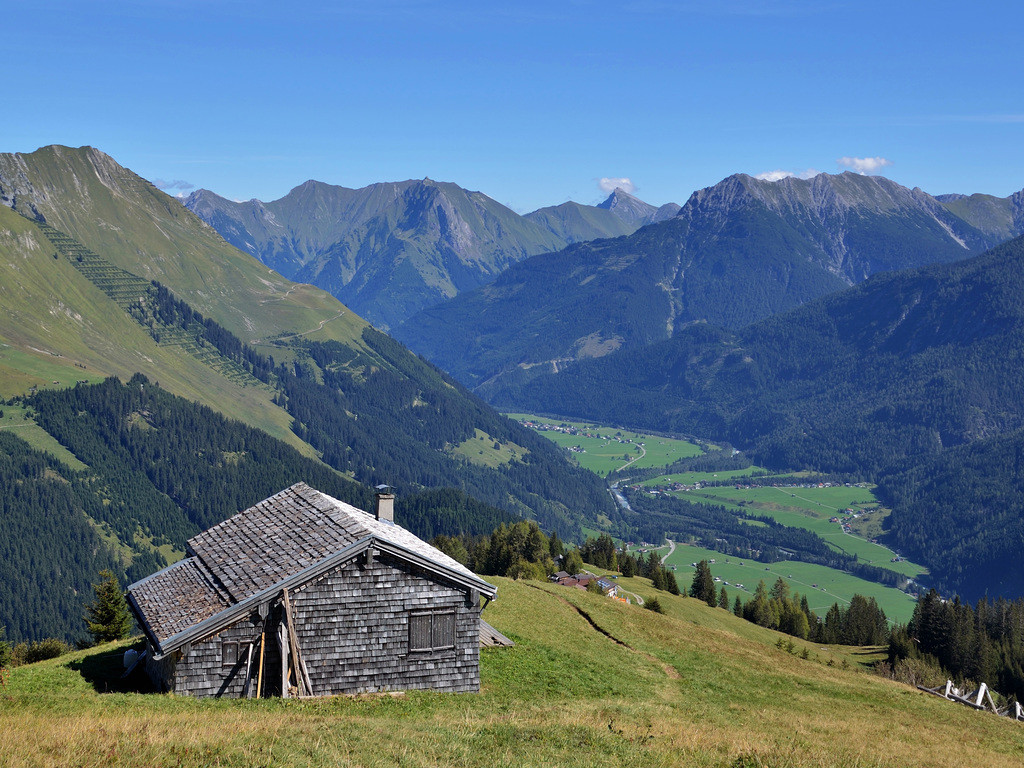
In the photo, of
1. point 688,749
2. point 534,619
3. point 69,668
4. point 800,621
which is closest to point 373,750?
point 688,749

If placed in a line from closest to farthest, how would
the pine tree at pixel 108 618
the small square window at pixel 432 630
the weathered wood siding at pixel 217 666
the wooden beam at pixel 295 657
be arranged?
the weathered wood siding at pixel 217 666
the wooden beam at pixel 295 657
the small square window at pixel 432 630
the pine tree at pixel 108 618

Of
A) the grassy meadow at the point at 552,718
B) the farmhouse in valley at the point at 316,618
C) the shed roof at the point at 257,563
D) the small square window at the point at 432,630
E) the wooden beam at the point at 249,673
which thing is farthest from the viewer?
the small square window at the point at 432,630

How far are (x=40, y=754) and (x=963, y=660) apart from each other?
11904 cm

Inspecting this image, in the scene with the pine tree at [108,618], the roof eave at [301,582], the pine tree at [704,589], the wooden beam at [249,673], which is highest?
the roof eave at [301,582]

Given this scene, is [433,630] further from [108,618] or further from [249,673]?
[108,618]

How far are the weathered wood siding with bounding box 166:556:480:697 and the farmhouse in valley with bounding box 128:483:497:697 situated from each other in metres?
0.04

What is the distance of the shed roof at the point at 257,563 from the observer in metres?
32.0

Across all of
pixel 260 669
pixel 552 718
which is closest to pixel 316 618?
pixel 260 669

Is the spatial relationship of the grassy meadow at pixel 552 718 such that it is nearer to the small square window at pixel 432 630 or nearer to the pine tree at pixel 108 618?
the small square window at pixel 432 630

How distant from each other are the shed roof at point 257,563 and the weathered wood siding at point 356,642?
69 cm

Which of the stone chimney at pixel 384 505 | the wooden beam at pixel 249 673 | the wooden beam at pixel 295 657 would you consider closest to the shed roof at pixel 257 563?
the wooden beam at pixel 295 657

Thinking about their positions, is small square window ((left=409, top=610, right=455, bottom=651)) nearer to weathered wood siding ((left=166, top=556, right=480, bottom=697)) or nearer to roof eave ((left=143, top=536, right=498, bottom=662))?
weathered wood siding ((left=166, top=556, right=480, bottom=697))

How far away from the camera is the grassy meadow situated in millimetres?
21953

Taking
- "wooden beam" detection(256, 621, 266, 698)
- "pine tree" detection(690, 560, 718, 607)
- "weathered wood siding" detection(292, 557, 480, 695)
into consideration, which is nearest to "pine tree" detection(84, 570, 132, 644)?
"wooden beam" detection(256, 621, 266, 698)
